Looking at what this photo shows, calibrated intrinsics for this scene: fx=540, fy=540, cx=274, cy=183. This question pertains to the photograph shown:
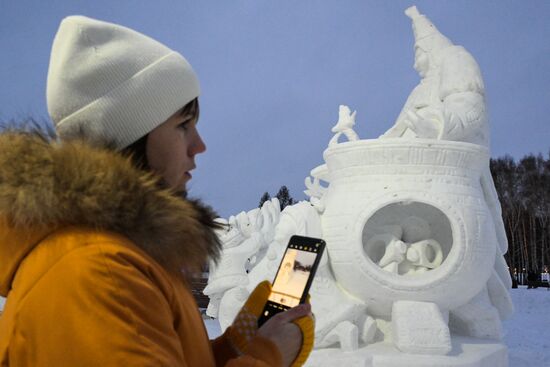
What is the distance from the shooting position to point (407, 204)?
4629 millimetres

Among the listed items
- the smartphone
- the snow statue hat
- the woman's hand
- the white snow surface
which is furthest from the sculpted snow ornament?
the woman's hand

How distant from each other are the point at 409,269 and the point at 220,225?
3758 millimetres

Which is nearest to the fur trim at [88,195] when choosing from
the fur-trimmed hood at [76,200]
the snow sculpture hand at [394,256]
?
the fur-trimmed hood at [76,200]

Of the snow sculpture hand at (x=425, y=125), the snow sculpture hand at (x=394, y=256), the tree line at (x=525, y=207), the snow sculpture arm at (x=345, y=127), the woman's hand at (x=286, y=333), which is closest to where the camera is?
the woman's hand at (x=286, y=333)

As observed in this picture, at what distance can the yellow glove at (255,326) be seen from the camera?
1.06 metres

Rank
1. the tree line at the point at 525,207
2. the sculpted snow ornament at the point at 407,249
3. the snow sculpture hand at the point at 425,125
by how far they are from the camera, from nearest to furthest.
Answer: the sculpted snow ornament at the point at 407,249, the snow sculpture hand at the point at 425,125, the tree line at the point at 525,207

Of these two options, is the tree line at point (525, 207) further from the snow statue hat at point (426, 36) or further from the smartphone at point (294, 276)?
the smartphone at point (294, 276)

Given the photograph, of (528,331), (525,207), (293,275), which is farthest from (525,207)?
(293,275)

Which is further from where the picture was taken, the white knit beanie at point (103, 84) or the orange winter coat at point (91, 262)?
the white knit beanie at point (103, 84)

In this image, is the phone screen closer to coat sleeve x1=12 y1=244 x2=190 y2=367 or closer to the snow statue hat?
coat sleeve x1=12 y1=244 x2=190 y2=367

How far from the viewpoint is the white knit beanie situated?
0.91 metres

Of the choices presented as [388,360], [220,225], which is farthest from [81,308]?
[388,360]

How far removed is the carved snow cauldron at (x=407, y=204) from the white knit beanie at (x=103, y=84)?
11.7ft

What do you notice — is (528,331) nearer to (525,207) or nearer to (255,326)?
(255,326)
